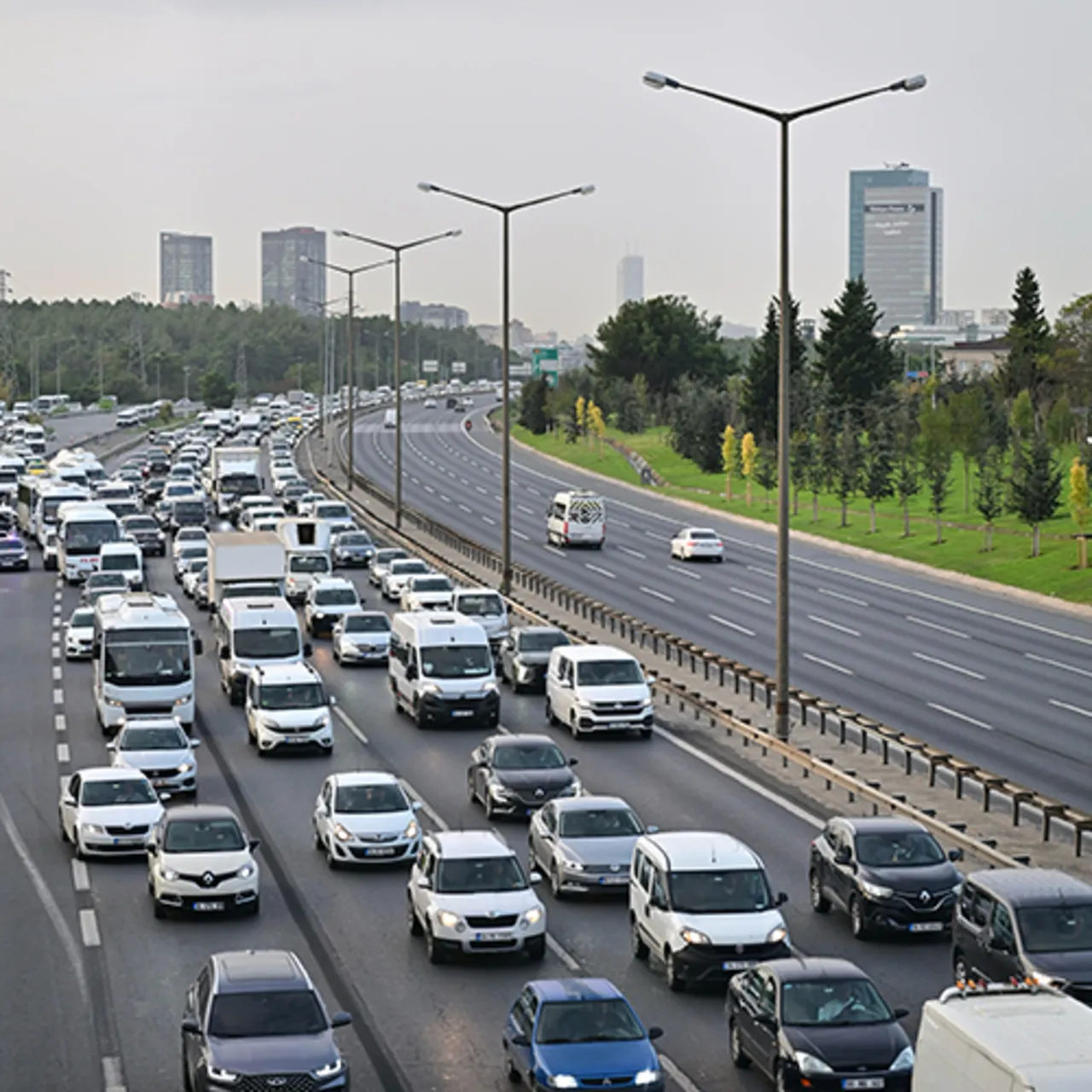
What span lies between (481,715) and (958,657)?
50.2ft

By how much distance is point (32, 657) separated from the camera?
2023 inches

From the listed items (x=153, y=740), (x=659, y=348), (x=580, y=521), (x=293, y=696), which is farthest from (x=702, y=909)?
(x=659, y=348)

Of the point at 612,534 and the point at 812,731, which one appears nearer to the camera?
the point at 812,731

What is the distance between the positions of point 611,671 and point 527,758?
7.93 metres

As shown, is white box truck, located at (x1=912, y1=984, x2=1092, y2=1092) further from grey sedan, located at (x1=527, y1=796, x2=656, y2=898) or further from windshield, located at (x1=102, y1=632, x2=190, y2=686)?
windshield, located at (x1=102, y1=632, x2=190, y2=686)

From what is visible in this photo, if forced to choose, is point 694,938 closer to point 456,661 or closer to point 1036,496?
point 456,661

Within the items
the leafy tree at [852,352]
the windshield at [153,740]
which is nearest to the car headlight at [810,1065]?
the windshield at [153,740]

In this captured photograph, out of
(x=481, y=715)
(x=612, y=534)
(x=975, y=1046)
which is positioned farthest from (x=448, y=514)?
(x=975, y=1046)

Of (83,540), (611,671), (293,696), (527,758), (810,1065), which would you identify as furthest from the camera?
(83,540)

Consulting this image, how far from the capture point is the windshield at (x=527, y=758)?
3259 cm

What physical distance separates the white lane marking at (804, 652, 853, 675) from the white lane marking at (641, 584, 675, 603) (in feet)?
37.7

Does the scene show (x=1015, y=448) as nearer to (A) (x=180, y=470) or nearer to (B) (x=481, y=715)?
(A) (x=180, y=470)

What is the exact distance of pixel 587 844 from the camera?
27.5 metres

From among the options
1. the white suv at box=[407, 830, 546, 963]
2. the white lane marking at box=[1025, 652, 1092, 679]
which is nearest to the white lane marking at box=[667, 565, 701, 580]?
the white lane marking at box=[1025, 652, 1092, 679]
